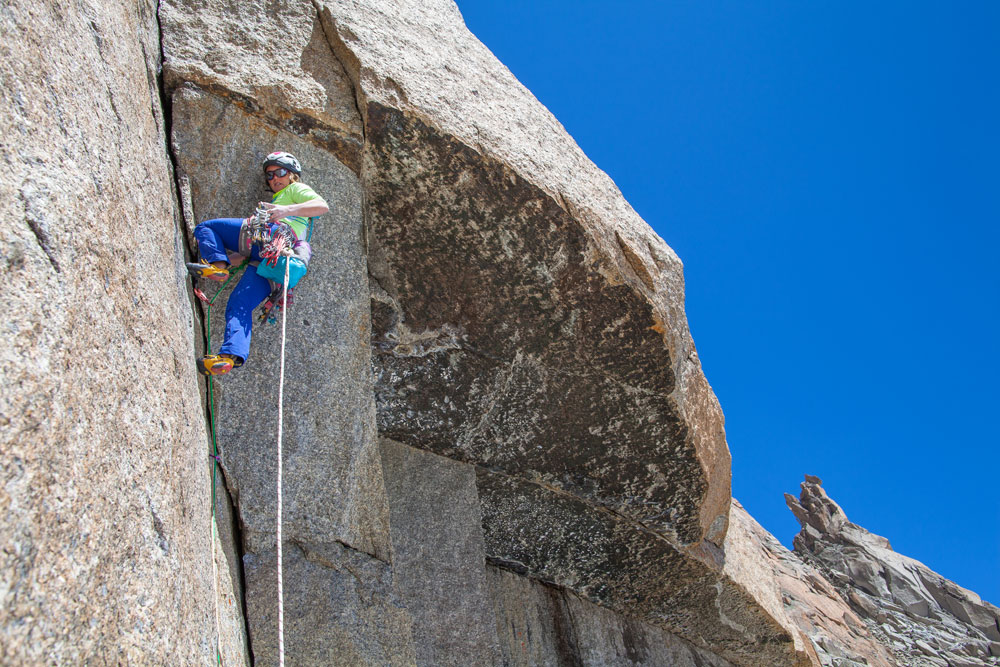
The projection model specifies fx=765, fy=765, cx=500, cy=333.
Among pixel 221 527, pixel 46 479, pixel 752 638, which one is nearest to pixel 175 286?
pixel 221 527

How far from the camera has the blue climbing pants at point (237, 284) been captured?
456 centimetres

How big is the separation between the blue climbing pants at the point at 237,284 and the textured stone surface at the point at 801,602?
5.75 metres

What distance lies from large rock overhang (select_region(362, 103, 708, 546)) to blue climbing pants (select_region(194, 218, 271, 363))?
1240 mm

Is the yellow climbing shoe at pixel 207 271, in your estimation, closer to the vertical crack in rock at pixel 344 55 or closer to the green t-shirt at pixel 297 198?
the green t-shirt at pixel 297 198

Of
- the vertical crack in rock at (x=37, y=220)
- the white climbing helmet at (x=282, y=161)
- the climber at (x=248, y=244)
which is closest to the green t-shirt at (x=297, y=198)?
the climber at (x=248, y=244)

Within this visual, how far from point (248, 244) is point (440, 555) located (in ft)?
9.70

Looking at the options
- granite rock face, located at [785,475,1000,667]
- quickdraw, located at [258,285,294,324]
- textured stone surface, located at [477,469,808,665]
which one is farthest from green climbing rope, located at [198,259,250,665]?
granite rock face, located at [785,475,1000,667]

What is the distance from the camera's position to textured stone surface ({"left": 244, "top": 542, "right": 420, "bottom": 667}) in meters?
4.37

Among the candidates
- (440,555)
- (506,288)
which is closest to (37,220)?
(506,288)

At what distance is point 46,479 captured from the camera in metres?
2.20

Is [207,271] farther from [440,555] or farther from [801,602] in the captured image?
[801,602]

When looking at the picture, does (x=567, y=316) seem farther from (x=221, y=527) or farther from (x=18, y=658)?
(x=18, y=658)

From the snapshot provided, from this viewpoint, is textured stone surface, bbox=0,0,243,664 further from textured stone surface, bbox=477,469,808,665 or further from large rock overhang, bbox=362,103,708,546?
textured stone surface, bbox=477,469,808,665

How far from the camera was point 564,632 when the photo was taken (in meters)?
7.62
